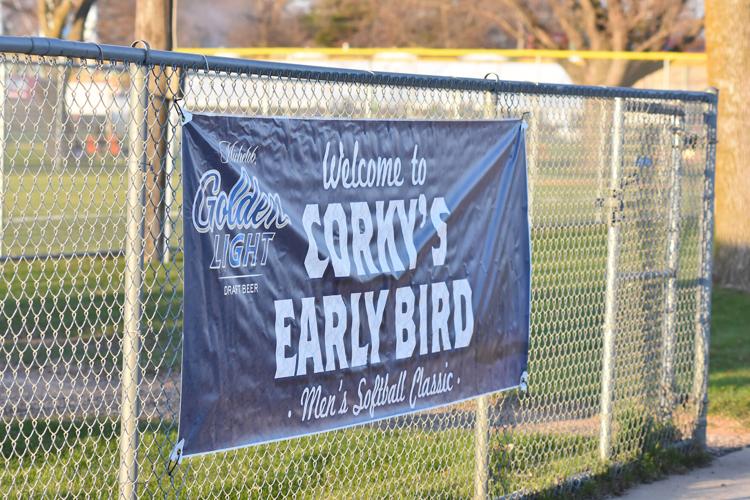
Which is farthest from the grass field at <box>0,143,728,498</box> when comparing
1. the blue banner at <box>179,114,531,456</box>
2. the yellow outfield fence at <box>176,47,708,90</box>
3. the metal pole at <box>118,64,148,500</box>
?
the yellow outfield fence at <box>176,47,708,90</box>

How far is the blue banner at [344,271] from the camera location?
158 inches

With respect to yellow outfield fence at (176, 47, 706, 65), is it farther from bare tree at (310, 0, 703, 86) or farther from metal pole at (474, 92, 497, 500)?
metal pole at (474, 92, 497, 500)

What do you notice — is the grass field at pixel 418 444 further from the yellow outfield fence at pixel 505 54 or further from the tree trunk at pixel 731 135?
the yellow outfield fence at pixel 505 54

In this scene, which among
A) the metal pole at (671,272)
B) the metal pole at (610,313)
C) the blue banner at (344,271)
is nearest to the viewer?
the blue banner at (344,271)

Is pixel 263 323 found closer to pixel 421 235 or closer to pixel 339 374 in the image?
pixel 339 374

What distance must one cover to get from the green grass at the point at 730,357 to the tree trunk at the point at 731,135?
15.9 inches

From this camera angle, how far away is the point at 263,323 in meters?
4.20

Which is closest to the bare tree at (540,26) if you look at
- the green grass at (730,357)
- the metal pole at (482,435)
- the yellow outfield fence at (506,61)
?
the yellow outfield fence at (506,61)

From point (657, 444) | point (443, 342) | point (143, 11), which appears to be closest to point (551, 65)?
point (143, 11)

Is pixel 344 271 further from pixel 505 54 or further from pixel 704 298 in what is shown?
pixel 505 54

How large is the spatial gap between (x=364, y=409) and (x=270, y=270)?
33.3 inches

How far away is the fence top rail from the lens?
11.4ft

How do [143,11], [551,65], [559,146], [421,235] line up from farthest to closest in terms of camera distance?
[551,65] < [143,11] < [559,146] < [421,235]

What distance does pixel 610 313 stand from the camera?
647 centimetres
